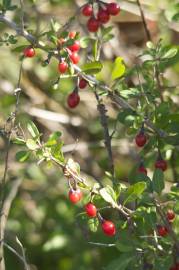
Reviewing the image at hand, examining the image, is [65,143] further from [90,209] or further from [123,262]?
[90,209]

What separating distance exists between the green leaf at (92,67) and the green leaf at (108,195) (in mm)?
422

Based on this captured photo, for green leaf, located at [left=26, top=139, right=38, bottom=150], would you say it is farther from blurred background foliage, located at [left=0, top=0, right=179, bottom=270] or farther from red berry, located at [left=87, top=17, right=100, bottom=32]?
blurred background foliage, located at [left=0, top=0, right=179, bottom=270]

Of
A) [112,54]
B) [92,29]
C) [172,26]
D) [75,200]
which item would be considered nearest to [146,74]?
[92,29]

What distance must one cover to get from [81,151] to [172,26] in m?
1.02

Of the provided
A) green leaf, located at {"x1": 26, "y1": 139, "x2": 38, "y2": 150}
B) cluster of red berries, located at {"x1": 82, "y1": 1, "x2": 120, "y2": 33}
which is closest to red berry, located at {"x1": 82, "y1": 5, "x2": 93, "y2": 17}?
cluster of red berries, located at {"x1": 82, "y1": 1, "x2": 120, "y2": 33}

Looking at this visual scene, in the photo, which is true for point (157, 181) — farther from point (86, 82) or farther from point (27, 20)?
point (27, 20)

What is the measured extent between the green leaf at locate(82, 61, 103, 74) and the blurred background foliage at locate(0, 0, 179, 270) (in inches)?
53.4

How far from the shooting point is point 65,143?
14.0ft

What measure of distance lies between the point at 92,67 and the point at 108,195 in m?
0.45

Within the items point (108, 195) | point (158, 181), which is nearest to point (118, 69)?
point (158, 181)

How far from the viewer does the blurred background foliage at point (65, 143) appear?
366cm

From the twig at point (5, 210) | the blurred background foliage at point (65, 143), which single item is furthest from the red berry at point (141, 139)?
the blurred background foliage at point (65, 143)

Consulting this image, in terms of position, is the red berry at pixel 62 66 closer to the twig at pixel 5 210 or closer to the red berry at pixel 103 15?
the red berry at pixel 103 15

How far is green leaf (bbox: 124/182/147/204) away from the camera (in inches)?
76.5
